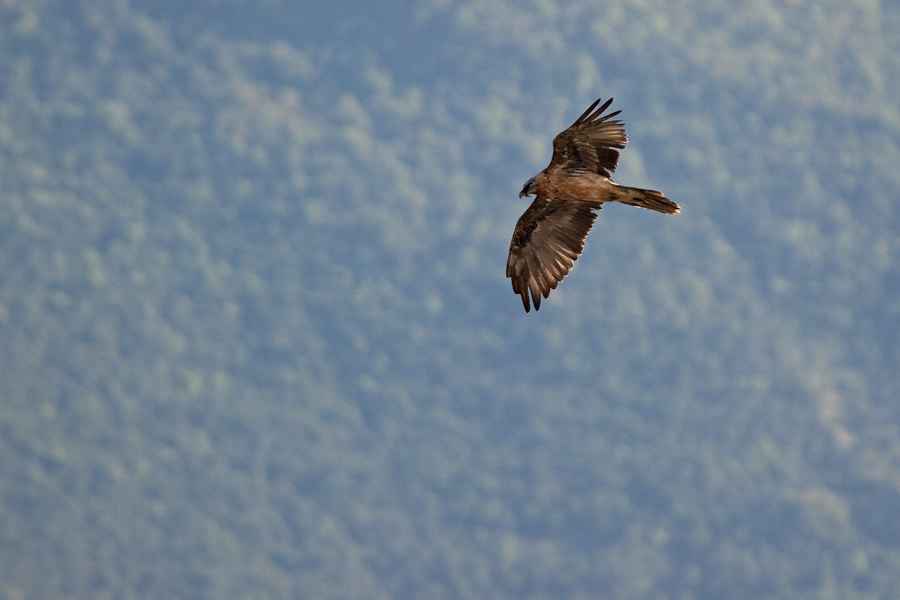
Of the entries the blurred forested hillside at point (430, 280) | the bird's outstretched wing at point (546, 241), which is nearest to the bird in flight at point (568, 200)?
the bird's outstretched wing at point (546, 241)

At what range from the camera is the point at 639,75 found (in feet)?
531

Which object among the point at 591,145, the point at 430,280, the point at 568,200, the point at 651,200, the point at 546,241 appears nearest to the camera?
the point at 651,200

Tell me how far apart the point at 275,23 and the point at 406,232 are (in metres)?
36.9

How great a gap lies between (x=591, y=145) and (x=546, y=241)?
2.20 m

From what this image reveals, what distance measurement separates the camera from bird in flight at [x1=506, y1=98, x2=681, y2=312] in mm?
18906

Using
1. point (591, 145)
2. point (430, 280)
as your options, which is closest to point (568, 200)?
point (591, 145)

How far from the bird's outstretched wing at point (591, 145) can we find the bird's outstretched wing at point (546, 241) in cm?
114

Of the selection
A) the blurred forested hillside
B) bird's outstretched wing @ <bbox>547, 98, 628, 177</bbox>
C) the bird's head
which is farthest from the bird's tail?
the blurred forested hillside

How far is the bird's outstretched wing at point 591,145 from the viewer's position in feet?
62.1

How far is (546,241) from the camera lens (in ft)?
67.9

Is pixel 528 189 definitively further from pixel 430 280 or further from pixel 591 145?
pixel 430 280

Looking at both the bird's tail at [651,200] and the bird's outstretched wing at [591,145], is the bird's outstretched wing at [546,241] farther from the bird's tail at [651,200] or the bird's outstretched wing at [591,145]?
the bird's tail at [651,200]

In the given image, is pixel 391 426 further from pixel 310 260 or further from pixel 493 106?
pixel 493 106

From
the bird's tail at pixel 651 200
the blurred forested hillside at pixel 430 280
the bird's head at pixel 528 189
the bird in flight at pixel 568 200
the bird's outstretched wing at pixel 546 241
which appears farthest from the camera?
the blurred forested hillside at pixel 430 280
